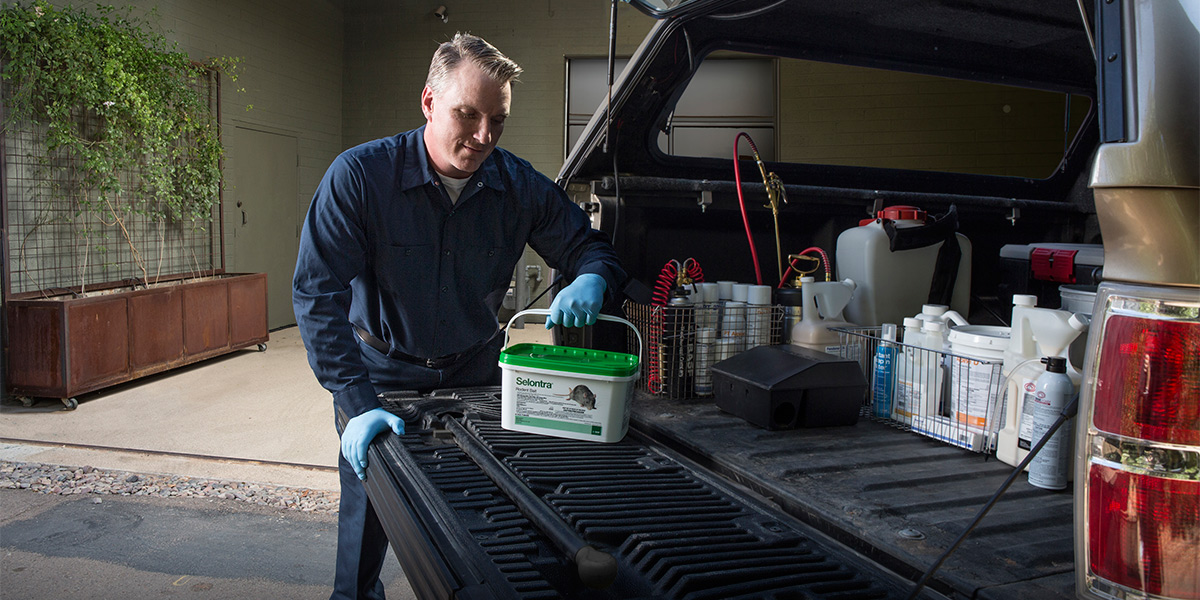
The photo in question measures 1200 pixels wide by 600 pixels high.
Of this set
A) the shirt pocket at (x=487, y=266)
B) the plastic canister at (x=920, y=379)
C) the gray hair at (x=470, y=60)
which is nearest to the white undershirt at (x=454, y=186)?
the shirt pocket at (x=487, y=266)

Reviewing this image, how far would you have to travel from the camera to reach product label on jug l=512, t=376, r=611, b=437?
5.26 feet

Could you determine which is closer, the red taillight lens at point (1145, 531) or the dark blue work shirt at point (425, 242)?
the red taillight lens at point (1145, 531)

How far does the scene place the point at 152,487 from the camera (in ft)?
12.9

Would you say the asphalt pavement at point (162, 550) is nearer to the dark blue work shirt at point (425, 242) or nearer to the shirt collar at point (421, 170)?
the dark blue work shirt at point (425, 242)

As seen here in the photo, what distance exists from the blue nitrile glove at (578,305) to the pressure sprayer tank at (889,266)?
830mm

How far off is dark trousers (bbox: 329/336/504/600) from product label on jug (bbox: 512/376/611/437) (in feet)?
2.30

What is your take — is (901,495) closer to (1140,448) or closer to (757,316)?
(1140,448)

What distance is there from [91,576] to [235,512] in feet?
2.39

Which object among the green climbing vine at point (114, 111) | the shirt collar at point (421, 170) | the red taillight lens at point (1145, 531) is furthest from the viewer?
the green climbing vine at point (114, 111)

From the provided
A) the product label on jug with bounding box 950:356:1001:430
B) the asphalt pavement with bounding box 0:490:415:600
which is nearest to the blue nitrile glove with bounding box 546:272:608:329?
the product label on jug with bounding box 950:356:1001:430

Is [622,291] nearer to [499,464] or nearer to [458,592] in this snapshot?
[499,464]

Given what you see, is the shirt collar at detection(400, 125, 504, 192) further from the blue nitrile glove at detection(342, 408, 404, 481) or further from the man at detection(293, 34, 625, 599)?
the blue nitrile glove at detection(342, 408, 404, 481)

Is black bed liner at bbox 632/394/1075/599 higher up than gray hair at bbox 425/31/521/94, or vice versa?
gray hair at bbox 425/31/521/94

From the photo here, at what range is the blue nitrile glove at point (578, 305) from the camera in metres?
1.97
